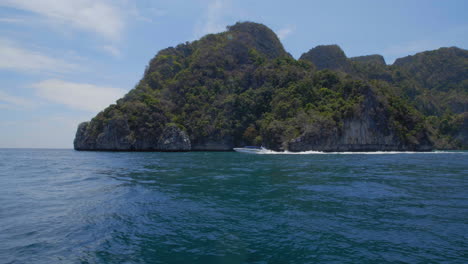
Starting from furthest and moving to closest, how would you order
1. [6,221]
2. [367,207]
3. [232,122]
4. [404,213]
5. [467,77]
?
1. [467,77]
2. [232,122]
3. [367,207]
4. [404,213]
5. [6,221]

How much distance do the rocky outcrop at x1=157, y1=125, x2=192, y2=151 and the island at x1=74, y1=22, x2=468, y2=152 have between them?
298mm

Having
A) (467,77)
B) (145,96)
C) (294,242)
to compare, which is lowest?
(294,242)

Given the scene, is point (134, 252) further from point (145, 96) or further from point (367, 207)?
point (145, 96)

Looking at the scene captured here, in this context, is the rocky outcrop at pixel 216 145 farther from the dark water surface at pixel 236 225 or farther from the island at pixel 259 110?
the dark water surface at pixel 236 225

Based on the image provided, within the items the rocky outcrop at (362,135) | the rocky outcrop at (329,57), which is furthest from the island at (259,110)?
the rocky outcrop at (329,57)

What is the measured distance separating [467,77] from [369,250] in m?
179

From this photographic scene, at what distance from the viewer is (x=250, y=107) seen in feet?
305

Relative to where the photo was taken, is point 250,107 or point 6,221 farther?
point 250,107

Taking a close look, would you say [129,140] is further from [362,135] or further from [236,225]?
[236,225]

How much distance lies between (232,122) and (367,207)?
79.8 m

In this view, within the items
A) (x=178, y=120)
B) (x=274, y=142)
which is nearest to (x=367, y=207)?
(x=274, y=142)

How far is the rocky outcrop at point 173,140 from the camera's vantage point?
3250 inches

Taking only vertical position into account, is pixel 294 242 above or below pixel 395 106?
below

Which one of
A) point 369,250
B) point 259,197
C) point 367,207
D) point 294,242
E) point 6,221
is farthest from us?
point 259,197
